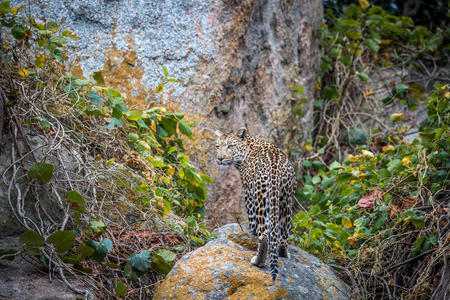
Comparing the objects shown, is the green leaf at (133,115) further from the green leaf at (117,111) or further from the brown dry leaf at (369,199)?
the brown dry leaf at (369,199)

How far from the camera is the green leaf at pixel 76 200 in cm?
468

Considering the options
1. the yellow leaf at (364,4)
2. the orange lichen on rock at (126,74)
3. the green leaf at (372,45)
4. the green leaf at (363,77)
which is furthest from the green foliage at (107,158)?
the yellow leaf at (364,4)

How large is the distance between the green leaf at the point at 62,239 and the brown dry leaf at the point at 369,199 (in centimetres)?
386

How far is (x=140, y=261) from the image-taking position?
498 centimetres

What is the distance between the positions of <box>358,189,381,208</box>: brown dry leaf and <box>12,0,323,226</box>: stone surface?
1.75 meters

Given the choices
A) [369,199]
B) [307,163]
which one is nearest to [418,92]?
[307,163]

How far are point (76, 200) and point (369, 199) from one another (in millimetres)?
3884

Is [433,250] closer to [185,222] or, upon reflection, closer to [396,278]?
[396,278]

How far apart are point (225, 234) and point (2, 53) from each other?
9.58 feet

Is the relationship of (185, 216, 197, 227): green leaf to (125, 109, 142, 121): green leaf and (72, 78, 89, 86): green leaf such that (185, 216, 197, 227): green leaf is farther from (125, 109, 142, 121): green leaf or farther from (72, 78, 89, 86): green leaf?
A: (72, 78, 89, 86): green leaf

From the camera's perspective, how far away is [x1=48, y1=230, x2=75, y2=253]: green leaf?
452 cm

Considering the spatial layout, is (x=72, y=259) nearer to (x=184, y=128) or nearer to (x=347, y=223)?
(x=184, y=128)

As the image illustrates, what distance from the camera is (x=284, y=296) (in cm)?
458

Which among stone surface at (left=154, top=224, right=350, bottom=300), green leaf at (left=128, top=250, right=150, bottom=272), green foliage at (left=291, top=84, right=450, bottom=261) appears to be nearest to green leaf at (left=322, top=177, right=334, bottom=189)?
green foliage at (left=291, top=84, right=450, bottom=261)
